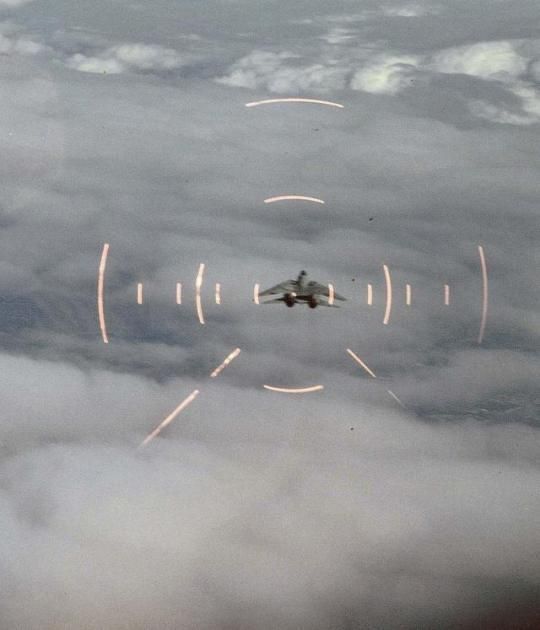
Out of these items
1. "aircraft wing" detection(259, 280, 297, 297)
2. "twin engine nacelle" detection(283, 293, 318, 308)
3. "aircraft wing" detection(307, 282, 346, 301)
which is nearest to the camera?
"twin engine nacelle" detection(283, 293, 318, 308)

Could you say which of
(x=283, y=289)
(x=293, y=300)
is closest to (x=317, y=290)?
(x=293, y=300)

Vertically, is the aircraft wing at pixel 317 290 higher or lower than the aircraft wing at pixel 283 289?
higher

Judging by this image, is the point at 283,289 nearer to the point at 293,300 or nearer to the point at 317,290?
the point at 293,300

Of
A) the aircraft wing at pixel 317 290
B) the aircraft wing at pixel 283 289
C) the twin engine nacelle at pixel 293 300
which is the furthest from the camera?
the aircraft wing at pixel 283 289

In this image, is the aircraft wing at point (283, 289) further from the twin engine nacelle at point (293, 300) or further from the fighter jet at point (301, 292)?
the twin engine nacelle at point (293, 300)

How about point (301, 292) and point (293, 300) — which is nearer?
point (293, 300)

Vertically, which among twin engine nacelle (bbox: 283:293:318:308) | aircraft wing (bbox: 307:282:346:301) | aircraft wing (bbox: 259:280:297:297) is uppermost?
aircraft wing (bbox: 307:282:346:301)

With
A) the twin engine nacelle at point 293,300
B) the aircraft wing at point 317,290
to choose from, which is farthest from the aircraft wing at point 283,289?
the aircraft wing at point 317,290

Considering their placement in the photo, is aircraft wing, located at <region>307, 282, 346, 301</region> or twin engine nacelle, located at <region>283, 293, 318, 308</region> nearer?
twin engine nacelle, located at <region>283, 293, 318, 308</region>

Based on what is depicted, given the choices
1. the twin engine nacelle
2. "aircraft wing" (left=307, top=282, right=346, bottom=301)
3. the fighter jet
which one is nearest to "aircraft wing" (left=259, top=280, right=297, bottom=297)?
the fighter jet

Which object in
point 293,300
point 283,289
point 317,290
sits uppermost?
point 317,290

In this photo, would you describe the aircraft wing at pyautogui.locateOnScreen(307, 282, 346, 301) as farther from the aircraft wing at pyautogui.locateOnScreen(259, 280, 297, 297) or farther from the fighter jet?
the aircraft wing at pyautogui.locateOnScreen(259, 280, 297, 297)
